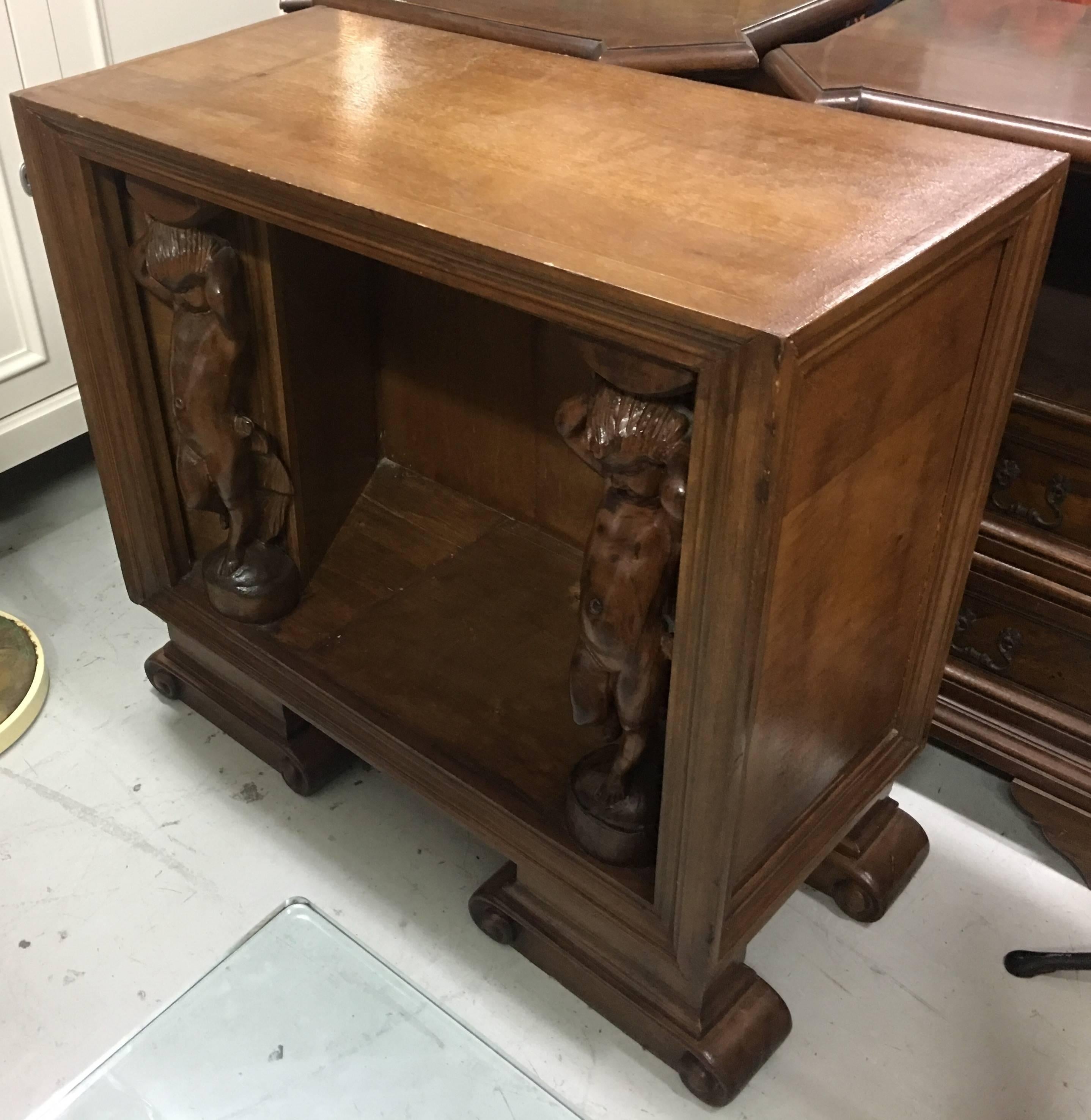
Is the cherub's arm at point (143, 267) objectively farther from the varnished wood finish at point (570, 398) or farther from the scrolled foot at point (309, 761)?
the scrolled foot at point (309, 761)

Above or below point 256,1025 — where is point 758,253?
above

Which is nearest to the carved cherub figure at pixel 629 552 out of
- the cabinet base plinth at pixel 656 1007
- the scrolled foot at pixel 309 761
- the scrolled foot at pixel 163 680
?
the cabinet base plinth at pixel 656 1007

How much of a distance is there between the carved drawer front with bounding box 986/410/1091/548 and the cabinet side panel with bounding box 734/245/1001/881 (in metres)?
0.20

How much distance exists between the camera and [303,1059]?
1.03 metres

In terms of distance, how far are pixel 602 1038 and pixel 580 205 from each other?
73 cm

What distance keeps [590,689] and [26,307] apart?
105cm

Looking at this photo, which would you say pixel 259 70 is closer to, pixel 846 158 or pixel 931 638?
pixel 846 158

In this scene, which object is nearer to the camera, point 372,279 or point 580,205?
point 580,205

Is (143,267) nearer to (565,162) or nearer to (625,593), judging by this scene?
(565,162)

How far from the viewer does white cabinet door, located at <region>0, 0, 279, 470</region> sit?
146cm

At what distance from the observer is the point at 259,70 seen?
3.38 ft

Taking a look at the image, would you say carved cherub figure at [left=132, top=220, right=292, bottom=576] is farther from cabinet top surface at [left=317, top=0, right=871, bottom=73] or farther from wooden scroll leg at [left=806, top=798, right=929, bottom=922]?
wooden scroll leg at [left=806, top=798, right=929, bottom=922]

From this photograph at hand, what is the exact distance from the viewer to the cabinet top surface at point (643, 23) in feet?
3.51

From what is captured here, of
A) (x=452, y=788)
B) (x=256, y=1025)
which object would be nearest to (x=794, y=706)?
(x=452, y=788)
